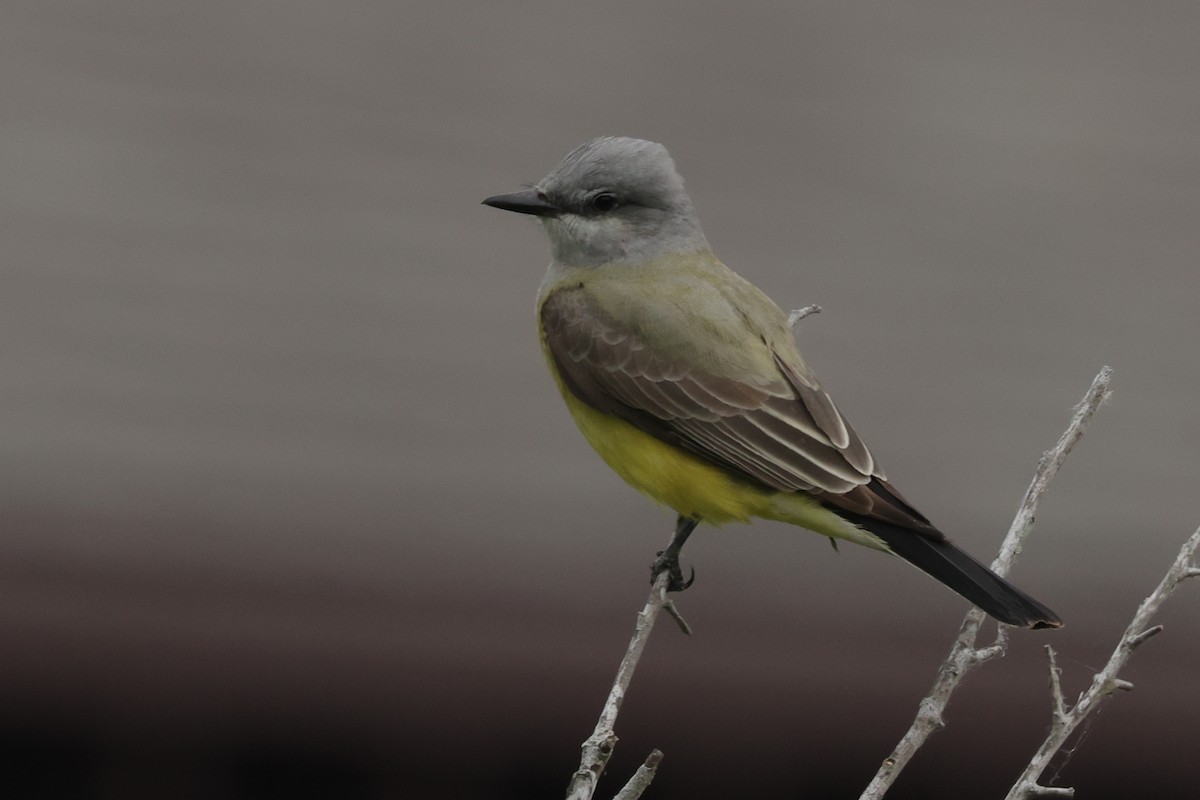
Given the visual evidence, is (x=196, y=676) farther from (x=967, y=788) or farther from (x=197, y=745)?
(x=967, y=788)

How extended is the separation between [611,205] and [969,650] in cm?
219

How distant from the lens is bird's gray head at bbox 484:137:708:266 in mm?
5355

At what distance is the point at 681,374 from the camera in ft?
16.4

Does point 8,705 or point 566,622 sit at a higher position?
point 566,622

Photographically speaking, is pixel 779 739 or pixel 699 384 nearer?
pixel 699 384

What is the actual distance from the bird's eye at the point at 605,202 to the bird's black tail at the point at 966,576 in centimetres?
140

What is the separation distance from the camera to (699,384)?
Answer: 4.98 metres

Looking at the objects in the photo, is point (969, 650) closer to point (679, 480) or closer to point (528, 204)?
point (679, 480)

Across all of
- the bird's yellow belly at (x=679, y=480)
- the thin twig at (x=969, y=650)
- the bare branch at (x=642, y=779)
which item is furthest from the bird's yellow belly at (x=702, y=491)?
the bare branch at (x=642, y=779)

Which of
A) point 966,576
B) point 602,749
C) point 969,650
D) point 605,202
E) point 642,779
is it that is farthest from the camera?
point 605,202

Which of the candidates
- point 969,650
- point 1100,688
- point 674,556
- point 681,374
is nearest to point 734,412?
point 681,374

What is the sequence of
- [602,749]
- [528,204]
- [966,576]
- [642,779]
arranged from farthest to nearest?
[528,204], [966,576], [602,749], [642,779]

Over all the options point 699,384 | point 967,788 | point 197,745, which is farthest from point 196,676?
point 967,788

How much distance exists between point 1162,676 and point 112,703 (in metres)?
3.49
